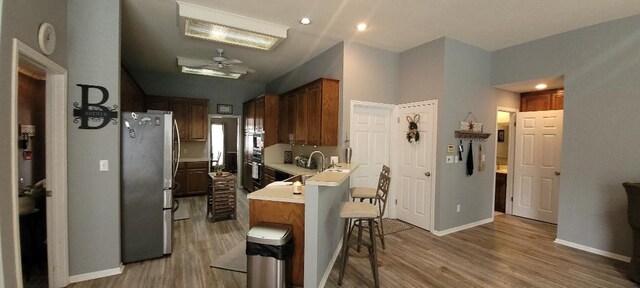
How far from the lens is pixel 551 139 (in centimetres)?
464

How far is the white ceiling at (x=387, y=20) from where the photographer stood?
9.76 feet

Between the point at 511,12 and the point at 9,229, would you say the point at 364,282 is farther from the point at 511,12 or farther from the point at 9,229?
the point at 511,12

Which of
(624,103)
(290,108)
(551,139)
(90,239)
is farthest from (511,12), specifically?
(90,239)

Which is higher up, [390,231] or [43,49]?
[43,49]

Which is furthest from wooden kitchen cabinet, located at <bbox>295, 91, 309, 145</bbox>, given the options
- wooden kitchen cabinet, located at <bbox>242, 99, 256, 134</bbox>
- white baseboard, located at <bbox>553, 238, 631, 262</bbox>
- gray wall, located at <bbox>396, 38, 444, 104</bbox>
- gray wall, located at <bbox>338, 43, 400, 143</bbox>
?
white baseboard, located at <bbox>553, 238, 631, 262</bbox>

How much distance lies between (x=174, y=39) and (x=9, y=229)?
328 cm

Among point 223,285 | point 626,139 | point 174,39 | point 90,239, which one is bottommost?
point 223,285

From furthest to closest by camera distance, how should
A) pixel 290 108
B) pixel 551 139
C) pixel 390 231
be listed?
pixel 290 108
pixel 551 139
pixel 390 231

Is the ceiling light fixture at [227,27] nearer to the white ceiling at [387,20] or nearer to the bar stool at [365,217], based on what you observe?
the white ceiling at [387,20]

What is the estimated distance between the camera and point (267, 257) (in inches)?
87.7

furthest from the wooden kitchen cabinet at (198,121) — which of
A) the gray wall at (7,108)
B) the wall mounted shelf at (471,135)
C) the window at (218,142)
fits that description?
the wall mounted shelf at (471,135)

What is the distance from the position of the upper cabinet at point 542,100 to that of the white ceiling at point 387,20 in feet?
4.71

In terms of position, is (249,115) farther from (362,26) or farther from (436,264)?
(436,264)

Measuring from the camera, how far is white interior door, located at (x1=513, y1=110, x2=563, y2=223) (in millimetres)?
4586
